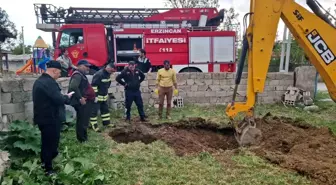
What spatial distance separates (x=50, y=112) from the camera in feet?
13.7

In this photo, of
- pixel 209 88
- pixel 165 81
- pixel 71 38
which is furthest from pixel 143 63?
pixel 71 38

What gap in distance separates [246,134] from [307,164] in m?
1.27

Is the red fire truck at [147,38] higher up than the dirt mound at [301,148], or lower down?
higher up

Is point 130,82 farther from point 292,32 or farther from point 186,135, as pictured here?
point 292,32

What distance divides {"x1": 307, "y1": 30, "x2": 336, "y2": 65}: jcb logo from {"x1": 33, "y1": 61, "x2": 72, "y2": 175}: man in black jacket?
3788 mm

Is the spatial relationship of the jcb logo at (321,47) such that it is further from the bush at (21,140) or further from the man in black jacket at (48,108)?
the bush at (21,140)

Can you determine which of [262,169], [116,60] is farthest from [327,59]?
[116,60]

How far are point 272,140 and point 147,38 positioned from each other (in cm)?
833

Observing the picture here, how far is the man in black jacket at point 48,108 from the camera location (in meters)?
4.12

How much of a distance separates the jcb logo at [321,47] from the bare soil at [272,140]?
156 cm

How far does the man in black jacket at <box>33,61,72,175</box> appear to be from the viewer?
4.12m

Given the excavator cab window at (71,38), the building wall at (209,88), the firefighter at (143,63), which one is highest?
the excavator cab window at (71,38)

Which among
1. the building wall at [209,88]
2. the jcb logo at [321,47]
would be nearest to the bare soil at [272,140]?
the jcb logo at [321,47]

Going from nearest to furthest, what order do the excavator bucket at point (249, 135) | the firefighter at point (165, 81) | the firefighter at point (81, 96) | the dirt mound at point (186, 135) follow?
the excavator bucket at point (249, 135) < the firefighter at point (81, 96) < the dirt mound at point (186, 135) < the firefighter at point (165, 81)
